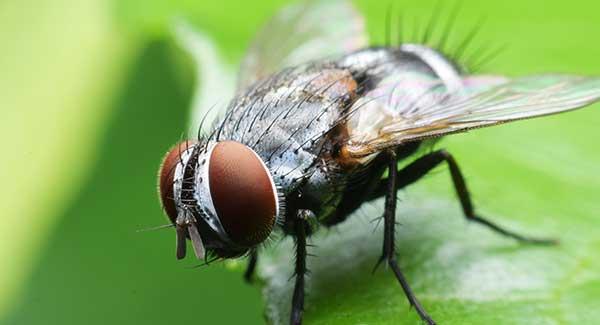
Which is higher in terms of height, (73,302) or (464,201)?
(464,201)

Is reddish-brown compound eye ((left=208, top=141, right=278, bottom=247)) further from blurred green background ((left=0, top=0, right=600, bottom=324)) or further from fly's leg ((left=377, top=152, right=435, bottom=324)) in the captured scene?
blurred green background ((left=0, top=0, right=600, bottom=324))

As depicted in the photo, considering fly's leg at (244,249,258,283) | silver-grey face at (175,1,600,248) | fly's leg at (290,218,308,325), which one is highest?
silver-grey face at (175,1,600,248)

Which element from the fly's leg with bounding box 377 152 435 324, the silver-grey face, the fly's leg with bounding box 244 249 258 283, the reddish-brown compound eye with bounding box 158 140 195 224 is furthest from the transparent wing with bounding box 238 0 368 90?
the reddish-brown compound eye with bounding box 158 140 195 224

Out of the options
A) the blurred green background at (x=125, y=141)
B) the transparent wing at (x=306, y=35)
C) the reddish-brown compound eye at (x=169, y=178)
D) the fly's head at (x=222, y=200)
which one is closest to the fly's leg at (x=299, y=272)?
the fly's head at (x=222, y=200)

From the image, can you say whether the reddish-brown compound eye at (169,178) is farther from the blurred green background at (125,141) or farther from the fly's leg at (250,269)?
the blurred green background at (125,141)

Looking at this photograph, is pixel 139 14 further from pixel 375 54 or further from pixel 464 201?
pixel 464 201

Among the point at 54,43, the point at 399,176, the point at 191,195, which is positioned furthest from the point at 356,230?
the point at 54,43

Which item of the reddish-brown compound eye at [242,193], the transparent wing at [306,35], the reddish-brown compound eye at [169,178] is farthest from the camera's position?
the transparent wing at [306,35]
